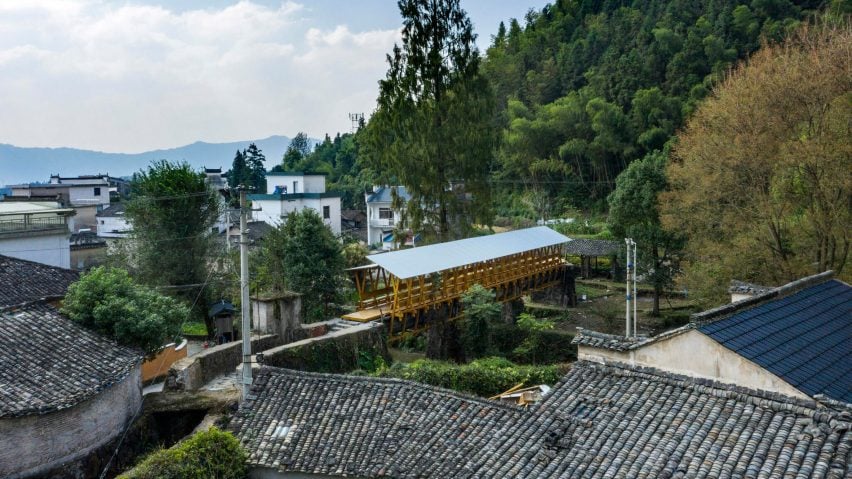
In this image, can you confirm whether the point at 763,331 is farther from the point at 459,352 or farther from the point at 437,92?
the point at 437,92

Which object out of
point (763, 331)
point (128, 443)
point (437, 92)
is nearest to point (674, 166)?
point (437, 92)

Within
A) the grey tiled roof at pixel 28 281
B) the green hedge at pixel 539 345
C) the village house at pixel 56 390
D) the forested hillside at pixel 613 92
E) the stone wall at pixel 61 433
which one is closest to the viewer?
the stone wall at pixel 61 433

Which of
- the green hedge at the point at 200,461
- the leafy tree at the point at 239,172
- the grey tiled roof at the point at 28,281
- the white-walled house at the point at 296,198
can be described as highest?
the leafy tree at the point at 239,172

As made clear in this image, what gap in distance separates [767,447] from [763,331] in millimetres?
3289

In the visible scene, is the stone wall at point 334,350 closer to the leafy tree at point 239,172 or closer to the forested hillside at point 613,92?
the forested hillside at point 613,92

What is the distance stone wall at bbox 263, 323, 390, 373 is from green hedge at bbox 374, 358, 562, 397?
1782 millimetres

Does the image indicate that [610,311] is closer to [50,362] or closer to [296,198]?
[50,362]

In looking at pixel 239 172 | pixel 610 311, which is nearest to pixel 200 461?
pixel 610 311

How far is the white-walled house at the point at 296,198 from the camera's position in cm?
3866

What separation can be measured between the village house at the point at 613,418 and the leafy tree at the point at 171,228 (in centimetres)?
1251

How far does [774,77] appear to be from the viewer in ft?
55.7

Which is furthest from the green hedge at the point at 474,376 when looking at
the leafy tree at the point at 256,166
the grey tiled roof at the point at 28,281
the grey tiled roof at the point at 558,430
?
the leafy tree at the point at 256,166

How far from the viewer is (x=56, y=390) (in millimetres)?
10000

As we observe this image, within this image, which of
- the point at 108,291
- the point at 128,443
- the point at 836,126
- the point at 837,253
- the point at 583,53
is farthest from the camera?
the point at 583,53
